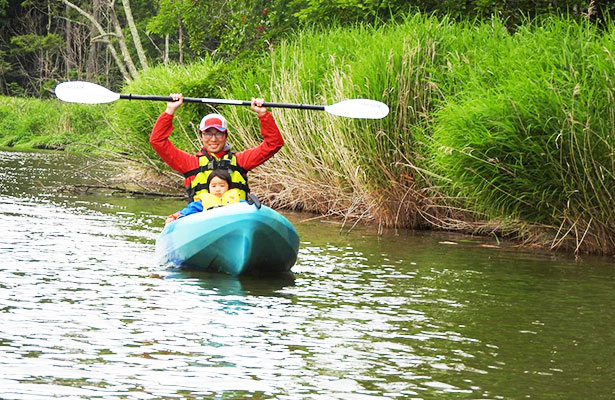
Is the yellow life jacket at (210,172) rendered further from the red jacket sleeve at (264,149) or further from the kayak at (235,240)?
the kayak at (235,240)

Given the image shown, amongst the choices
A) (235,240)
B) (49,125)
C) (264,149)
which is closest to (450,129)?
(264,149)

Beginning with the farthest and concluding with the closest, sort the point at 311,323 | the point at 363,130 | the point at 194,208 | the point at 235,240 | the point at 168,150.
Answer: the point at 363,130
the point at 168,150
the point at 194,208
the point at 235,240
the point at 311,323

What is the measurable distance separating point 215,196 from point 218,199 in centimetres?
4

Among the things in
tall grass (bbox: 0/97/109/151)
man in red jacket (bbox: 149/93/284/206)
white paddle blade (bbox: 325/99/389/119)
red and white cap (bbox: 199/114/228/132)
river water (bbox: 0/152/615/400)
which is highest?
tall grass (bbox: 0/97/109/151)

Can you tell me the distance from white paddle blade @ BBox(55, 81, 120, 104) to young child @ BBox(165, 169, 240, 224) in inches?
65.5

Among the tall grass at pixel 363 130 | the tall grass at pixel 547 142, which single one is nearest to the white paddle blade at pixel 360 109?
the tall grass at pixel 547 142

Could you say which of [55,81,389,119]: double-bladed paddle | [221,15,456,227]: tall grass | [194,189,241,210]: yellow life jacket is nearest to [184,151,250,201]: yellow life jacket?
[194,189,241,210]: yellow life jacket

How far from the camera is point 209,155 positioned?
986 cm

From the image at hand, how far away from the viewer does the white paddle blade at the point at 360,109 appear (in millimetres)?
10828

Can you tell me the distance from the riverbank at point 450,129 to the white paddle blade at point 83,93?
3.09 m

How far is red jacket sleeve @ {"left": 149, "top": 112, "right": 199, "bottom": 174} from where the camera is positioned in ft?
32.3

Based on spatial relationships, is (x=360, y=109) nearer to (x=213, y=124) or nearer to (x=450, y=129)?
(x=450, y=129)

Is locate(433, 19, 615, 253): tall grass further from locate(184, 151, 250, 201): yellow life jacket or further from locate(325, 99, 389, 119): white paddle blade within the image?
locate(184, 151, 250, 201): yellow life jacket

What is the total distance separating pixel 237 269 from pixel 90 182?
37.3ft
